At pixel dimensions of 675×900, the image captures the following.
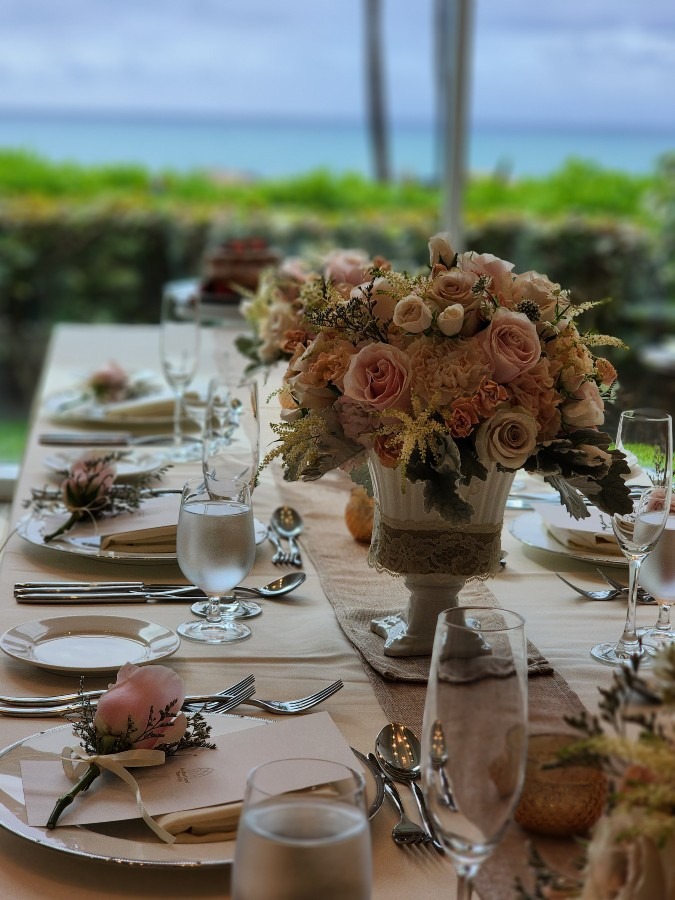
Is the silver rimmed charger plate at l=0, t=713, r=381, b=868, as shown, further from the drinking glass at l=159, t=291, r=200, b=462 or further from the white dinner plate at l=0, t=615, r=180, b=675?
the drinking glass at l=159, t=291, r=200, b=462

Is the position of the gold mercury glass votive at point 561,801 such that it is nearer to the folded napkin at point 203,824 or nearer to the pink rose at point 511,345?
the folded napkin at point 203,824

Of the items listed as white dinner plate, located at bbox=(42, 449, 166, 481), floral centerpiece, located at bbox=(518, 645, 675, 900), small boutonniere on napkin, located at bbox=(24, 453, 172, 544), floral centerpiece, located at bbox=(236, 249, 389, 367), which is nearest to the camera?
floral centerpiece, located at bbox=(518, 645, 675, 900)

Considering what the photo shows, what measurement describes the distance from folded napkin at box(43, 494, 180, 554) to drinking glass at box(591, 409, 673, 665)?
0.64 meters

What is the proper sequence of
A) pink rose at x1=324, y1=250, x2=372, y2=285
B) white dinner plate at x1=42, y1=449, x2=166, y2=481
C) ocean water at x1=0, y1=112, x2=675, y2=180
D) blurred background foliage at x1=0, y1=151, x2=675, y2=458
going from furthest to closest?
ocean water at x1=0, y1=112, x2=675, y2=180, blurred background foliage at x1=0, y1=151, x2=675, y2=458, white dinner plate at x1=42, y1=449, x2=166, y2=481, pink rose at x1=324, y1=250, x2=372, y2=285

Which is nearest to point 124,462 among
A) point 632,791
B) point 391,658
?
point 391,658

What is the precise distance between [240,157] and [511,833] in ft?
97.2

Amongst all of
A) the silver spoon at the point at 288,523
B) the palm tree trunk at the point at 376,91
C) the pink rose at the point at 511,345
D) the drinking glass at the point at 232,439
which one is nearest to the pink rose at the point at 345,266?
the drinking glass at the point at 232,439

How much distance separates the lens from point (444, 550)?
53.0 inches

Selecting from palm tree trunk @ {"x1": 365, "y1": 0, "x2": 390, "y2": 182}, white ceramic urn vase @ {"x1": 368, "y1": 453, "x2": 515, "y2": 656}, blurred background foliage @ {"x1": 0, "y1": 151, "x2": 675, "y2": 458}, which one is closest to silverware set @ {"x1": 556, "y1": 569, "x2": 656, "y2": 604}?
white ceramic urn vase @ {"x1": 368, "y1": 453, "x2": 515, "y2": 656}

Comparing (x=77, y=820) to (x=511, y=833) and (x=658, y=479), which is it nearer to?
(x=511, y=833)

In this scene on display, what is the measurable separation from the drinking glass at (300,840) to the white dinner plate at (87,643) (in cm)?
57

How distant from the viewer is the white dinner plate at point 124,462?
6.59 ft

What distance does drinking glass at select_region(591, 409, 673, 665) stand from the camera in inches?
52.1

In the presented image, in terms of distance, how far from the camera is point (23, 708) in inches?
46.1
